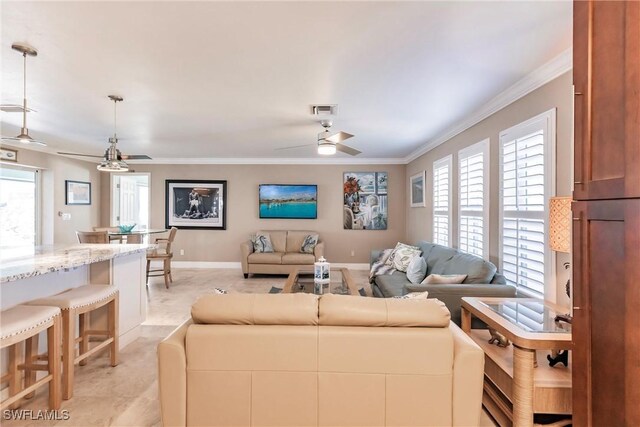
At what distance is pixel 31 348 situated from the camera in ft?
7.05

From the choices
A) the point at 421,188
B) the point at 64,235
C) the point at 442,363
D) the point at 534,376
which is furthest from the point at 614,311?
the point at 64,235

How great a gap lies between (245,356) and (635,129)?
1.79 meters

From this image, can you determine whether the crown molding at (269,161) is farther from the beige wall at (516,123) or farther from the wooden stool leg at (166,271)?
the wooden stool leg at (166,271)

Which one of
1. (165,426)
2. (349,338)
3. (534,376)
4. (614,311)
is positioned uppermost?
(614,311)

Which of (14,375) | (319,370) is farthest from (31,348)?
A: (319,370)

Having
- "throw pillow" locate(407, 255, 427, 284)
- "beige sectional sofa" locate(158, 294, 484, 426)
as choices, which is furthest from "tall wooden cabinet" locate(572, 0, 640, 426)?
"throw pillow" locate(407, 255, 427, 284)

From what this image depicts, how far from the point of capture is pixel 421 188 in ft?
19.0

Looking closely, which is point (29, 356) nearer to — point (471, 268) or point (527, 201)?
point (471, 268)

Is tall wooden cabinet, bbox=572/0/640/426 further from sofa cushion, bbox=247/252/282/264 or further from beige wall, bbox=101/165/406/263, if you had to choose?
beige wall, bbox=101/165/406/263

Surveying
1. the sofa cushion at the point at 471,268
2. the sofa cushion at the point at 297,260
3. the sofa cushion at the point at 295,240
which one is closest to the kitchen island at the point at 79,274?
the sofa cushion at the point at 297,260

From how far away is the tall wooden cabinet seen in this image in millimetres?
965

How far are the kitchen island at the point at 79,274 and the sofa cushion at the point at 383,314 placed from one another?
5.84 ft

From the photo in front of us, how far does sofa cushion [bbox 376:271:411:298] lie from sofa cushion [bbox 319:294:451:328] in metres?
1.66

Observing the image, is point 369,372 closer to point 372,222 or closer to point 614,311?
point 614,311
